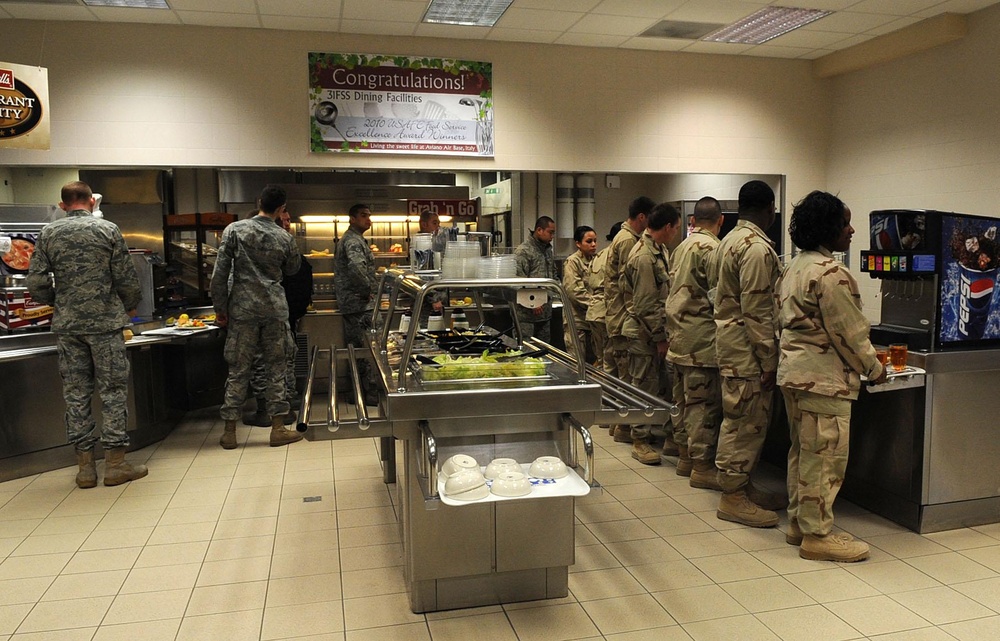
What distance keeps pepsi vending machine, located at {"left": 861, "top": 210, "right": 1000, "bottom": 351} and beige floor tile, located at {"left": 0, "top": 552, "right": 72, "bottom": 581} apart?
4.25 metres

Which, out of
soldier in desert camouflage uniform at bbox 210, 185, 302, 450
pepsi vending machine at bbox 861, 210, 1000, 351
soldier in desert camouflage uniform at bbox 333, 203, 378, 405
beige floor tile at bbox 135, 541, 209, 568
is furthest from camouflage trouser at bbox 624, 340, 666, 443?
beige floor tile at bbox 135, 541, 209, 568

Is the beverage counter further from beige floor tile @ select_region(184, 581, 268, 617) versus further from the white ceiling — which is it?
the white ceiling

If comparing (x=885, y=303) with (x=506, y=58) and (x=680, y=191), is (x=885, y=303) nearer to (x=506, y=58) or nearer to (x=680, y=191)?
(x=680, y=191)

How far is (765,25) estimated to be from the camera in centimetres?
659

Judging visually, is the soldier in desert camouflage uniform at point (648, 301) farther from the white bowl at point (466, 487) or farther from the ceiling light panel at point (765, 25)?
the white bowl at point (466, 487)

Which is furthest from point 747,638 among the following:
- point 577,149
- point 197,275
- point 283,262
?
point 197,275

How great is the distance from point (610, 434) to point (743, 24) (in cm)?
387

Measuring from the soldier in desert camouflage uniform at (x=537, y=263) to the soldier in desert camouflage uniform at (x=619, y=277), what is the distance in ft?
4.67

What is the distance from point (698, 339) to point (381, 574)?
228 centimetres

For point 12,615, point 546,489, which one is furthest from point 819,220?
point 12,615

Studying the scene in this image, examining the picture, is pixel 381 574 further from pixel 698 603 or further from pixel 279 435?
pixel 279 435

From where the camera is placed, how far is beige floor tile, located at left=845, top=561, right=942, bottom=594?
3155mm

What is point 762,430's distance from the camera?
3910 mm

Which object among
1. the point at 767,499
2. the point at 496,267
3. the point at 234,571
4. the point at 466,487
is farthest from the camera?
the point at 767,499
